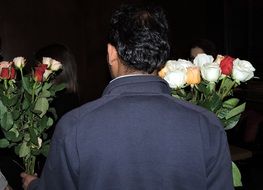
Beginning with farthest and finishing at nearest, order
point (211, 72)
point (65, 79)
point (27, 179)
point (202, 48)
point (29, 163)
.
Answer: point (202, 48) < point (65, 79) < point (29, 163) < point (27, 179) < point (211, 72)

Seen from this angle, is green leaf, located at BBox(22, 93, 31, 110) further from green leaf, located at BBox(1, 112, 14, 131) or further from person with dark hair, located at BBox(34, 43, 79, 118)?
person with dark hair, located at BBox(34, 43, 79, 118)

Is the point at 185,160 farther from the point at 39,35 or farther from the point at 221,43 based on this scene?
the point at 221,43

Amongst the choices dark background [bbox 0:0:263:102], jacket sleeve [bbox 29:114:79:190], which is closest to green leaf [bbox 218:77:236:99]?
jacket sleeve [bbox 29:114:79:190]

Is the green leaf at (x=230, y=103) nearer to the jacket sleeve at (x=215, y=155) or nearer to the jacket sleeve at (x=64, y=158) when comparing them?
the jacket sleeve at (x=215, y=155)

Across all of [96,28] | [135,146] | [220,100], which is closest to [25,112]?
[135,146]

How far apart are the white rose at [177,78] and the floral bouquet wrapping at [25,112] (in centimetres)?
47

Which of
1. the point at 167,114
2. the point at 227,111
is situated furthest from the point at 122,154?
the point at 227,111

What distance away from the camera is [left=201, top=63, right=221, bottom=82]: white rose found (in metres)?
1.31

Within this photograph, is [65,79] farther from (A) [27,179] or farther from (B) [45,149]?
(A) [27,179]

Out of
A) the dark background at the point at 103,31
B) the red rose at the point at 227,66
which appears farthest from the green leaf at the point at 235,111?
the dark background at the point at 103,31

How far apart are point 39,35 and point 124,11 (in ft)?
12.6

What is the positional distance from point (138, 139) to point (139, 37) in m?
0.27

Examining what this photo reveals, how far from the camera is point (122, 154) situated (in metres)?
1.06

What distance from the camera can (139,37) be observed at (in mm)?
1098
